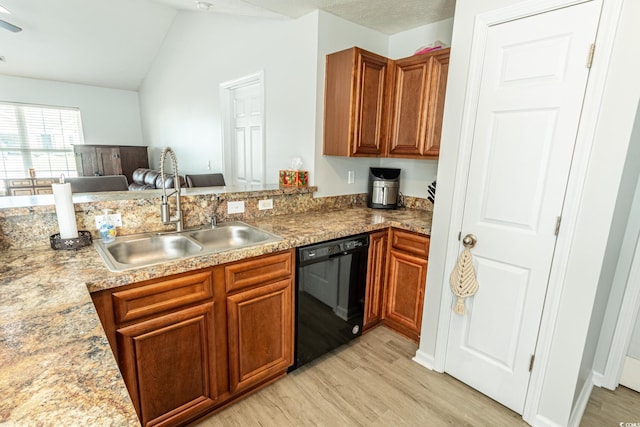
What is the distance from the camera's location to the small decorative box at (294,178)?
258 centimetres

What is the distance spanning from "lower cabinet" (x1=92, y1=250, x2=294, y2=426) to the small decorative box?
94 cm

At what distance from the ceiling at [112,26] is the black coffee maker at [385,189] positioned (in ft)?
4.03

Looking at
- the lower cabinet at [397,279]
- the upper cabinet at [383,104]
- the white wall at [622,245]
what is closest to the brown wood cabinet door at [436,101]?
the upper cabinet at [383,104]

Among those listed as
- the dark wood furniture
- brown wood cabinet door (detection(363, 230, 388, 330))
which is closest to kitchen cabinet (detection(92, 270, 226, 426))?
brown wood cabinet door (detection(363, 230, 388, 330))

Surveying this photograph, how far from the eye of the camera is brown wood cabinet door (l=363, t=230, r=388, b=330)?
2264 millimetres

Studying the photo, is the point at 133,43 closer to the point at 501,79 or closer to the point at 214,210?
the point at 214,210

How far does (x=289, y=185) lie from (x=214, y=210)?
72 cm

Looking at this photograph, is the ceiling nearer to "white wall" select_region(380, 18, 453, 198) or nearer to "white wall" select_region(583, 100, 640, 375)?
"white wall" select_region(380, 18, 453, 198)

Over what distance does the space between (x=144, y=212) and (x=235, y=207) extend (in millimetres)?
566

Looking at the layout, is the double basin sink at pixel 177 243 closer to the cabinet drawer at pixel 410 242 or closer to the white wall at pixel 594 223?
the cabinet drawer at pixel 410 242

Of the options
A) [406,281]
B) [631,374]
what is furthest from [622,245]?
[406,281]

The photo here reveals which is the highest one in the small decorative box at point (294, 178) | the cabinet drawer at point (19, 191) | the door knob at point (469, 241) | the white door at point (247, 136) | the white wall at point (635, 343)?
the white door at point (247, 136)

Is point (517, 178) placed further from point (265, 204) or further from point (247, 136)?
point (247, 136)

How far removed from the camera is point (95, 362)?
73cm
